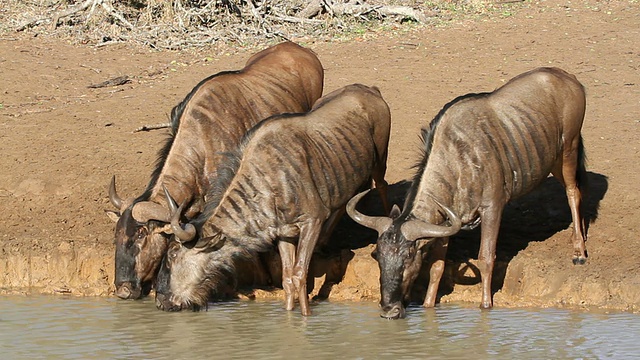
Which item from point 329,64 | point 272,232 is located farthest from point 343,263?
point 329,64

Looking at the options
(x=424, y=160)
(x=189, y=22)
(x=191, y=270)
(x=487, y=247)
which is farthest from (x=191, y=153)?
(x=189, y=22)

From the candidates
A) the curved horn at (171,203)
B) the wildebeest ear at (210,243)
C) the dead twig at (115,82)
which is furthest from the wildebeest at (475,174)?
the dead twig at (115,82)

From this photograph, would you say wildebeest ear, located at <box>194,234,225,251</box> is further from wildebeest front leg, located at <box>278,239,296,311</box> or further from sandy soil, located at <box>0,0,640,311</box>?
Answer: sandy soil, located at <box>0,0,640,311</box>

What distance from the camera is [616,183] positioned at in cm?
1097

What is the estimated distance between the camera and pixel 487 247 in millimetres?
8852

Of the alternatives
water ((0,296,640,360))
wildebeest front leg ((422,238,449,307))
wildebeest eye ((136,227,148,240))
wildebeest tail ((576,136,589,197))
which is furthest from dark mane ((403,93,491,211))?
wildebeest eye ((136,227,148,240))

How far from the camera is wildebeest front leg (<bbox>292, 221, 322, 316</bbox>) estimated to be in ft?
28.9

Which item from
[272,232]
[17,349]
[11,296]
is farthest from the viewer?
[11,296]

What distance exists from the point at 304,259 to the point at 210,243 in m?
0.77

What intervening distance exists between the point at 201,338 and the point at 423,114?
573 cm

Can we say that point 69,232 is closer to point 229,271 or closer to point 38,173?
point 38,173

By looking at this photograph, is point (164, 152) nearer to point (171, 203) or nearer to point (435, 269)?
point (171, 203)

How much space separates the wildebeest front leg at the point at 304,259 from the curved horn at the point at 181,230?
0.88m

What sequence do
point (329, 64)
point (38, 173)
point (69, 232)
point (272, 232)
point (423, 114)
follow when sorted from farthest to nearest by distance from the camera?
1. point (329, 64)
2. point (423, 114)
3. point (38, 173)
4. point (69, 232)
5. point (272, 232)
